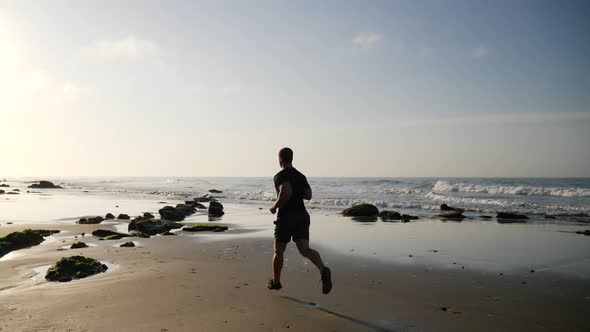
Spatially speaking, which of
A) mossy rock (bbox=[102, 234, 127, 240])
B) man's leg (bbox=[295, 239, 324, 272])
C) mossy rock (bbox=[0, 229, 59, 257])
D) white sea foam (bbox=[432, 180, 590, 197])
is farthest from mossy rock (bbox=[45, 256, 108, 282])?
white sea foam (bbox=[432, 180, 590, 197])

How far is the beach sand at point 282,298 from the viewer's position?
497 cm

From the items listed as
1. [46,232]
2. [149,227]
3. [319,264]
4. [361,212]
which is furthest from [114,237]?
[361,212]

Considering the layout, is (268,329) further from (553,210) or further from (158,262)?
(553,210)

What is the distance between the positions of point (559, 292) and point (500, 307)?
1747 mm

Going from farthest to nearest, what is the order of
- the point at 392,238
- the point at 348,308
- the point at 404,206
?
1. the point at 404,206
2. the point at 392,238
3. the point at 348,308

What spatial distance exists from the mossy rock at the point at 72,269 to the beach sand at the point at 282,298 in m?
0.24

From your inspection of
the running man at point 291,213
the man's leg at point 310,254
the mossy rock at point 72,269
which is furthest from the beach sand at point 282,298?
the running man at point 291,213

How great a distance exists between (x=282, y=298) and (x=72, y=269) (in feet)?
13.9

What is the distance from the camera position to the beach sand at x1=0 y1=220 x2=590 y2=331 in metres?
4.97

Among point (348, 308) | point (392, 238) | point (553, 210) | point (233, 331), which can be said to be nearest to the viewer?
point (233, 331)

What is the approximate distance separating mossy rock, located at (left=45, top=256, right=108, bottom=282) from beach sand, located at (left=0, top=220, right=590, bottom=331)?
0.79 ft

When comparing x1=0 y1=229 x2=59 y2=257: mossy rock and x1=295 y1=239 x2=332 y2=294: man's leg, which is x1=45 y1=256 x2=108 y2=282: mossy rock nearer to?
x1=0 y1=229 x2=59 y2=257: mossy rock

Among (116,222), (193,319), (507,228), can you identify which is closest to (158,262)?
(193,319)

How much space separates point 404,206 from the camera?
2761 centimetres
